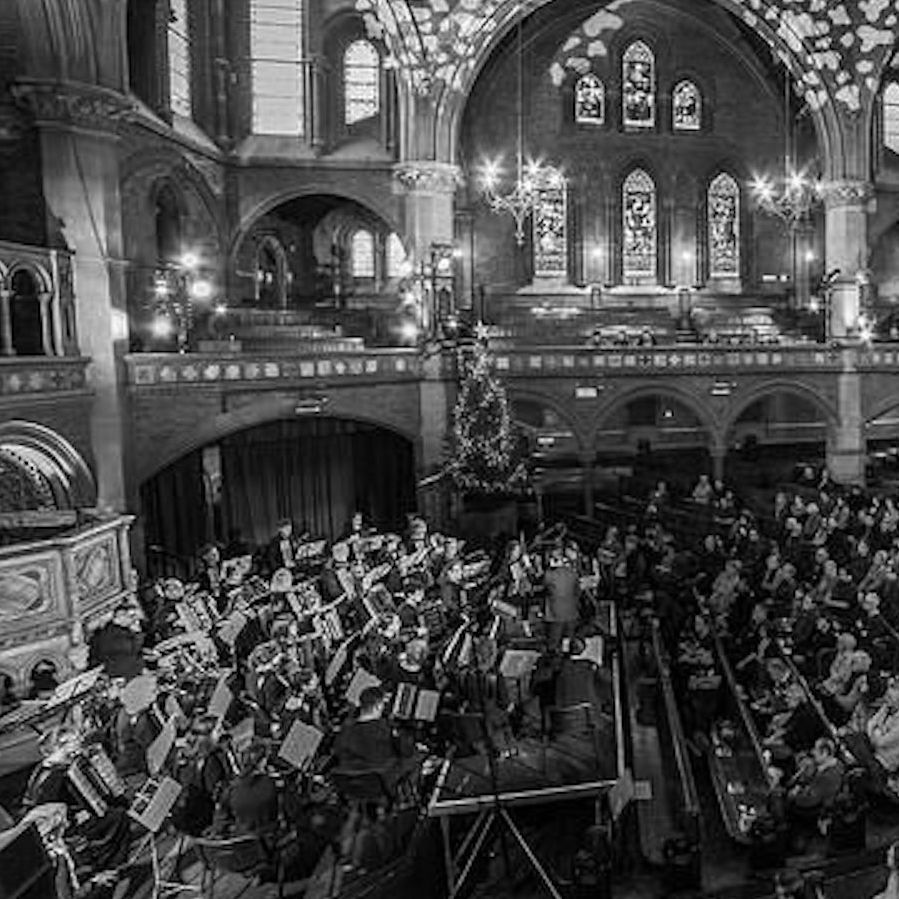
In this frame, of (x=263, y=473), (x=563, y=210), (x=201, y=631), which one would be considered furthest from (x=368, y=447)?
(x=201, y=631)

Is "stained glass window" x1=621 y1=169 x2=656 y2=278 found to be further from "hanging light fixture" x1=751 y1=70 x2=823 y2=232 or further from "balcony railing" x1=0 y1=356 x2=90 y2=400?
"balcony railing" x1=0 y1=356 x2=90 y2=400

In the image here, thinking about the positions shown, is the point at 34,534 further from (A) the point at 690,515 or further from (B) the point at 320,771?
(A) the point at 690,515

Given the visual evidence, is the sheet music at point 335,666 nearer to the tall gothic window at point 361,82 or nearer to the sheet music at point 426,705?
the sheet music at point 426,705

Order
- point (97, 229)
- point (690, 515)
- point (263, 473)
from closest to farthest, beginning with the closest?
point (97, 229) < point (690, 515) < point (263, 473)

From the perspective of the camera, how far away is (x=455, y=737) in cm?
995

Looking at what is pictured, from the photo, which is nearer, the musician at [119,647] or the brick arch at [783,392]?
the musician at [119,647]

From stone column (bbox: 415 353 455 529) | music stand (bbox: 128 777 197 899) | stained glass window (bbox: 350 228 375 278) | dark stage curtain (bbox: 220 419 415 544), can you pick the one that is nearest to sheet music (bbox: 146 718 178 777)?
music stand (bbox: 128 777 197 899)

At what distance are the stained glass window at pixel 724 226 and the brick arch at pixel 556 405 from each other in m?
10.0

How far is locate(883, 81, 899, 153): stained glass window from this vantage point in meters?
32.3

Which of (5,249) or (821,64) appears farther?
(821,64)

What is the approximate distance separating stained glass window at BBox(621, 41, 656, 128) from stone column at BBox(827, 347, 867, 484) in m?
10.2

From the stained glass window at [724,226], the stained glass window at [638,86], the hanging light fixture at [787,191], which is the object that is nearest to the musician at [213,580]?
the hanging light fixture at [787,191]

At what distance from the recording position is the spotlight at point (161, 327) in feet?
70.2

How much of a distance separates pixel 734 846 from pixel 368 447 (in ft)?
57.4
